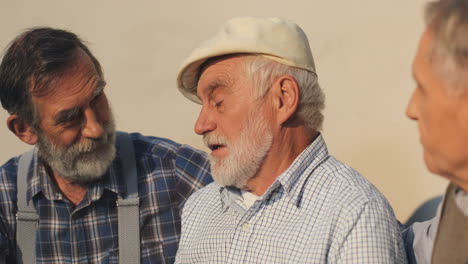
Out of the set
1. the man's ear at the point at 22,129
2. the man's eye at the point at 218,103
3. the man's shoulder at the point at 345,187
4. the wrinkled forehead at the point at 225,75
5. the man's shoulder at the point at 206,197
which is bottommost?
the man's shoulder at the point at 206,197

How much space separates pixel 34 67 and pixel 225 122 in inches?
42.4

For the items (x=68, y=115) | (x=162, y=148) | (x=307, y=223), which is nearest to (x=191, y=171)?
(x=162, y=148)

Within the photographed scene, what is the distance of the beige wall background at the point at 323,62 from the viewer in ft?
10.3

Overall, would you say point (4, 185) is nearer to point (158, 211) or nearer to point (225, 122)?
point (158, 211)

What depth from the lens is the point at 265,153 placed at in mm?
2455

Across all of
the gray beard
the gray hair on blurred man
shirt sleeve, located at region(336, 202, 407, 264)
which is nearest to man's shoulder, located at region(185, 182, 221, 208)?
the gray beard

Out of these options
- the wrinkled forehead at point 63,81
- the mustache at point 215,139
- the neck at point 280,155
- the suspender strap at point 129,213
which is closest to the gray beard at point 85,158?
the suspender strap at point 129,213

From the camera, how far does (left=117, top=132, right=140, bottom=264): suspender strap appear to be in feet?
10.1

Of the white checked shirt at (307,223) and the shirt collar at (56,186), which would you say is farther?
the shirt collar at (56,186)

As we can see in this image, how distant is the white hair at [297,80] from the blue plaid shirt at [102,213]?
823 millimetres

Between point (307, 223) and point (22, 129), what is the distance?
1615 mm

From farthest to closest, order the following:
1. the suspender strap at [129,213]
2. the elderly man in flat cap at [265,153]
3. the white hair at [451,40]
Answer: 1. the suspender strap at [129,213]
2. the elderly man in flat cap at [265,153]
3. the white hair at [451,40]

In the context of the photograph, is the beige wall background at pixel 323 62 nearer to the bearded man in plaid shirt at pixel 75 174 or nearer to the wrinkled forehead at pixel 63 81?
the bearded man in plaid shirt at pixel 75 174

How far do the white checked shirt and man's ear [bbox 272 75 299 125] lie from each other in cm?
13
